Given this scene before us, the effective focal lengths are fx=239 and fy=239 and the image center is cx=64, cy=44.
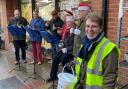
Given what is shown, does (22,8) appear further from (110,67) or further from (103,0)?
(110,67)

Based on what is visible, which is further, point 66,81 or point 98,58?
point 66,81

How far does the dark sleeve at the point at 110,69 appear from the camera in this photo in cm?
221

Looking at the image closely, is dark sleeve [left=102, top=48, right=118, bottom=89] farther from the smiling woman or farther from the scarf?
the smiling woman

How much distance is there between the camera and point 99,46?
7.56 ft

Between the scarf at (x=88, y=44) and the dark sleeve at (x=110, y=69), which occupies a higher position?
the scarf at (x=88, y=44)

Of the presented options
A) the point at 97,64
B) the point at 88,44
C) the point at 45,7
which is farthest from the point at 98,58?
the point at 45,7

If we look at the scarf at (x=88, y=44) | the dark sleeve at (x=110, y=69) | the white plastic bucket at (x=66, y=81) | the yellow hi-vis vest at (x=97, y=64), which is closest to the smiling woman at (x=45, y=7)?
the white plastic bucket at (x=66, y=81)

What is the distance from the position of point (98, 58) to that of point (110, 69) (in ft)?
0.52

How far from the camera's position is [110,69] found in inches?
86.8

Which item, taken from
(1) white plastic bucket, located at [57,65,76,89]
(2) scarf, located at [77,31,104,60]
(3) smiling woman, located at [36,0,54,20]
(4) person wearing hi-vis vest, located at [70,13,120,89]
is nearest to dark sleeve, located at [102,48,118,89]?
(4) person wearing hi-vis vest, located at [70,13,120,89]

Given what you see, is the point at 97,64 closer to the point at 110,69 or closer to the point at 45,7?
the point at 110,69

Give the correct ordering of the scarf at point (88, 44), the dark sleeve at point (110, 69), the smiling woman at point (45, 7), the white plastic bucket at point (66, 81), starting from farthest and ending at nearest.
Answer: the smiling woman at point (45, 7) → the white plastic bucket at point (66, 81) → the scarf at point (88, 44) → the dark sleeve at point (110, 69)

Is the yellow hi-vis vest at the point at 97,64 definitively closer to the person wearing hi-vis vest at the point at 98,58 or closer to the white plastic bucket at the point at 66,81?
the person wearing hi-vis vest at the point at 98,58

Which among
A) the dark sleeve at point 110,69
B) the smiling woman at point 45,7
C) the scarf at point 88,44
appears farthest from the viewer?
the smiling woman at point 45,7
